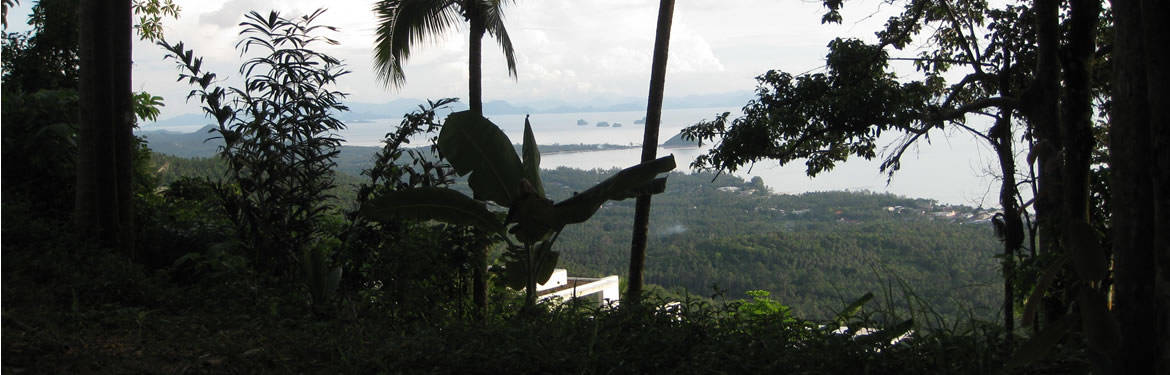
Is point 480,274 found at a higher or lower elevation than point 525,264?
lower

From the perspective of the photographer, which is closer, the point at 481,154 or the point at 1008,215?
the point at 481,154

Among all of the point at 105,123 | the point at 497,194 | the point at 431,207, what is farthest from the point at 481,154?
the point at 105,123

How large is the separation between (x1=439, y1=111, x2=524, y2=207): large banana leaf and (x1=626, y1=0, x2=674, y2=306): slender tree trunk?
312 cm

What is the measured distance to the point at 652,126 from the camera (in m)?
7.94

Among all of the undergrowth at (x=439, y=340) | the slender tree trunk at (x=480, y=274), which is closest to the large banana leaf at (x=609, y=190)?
the undergrowth at (x=439, y=340)

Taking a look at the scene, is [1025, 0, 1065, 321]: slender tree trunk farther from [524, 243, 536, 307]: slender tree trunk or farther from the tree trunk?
[524, 243, 536, 307]: slender tree trunk

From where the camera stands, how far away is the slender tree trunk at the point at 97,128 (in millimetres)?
6375

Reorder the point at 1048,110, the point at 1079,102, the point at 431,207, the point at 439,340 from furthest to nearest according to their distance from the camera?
the point at 1048,110 < the point at 1079,102 < the point at 431,207 < the point at 439,340

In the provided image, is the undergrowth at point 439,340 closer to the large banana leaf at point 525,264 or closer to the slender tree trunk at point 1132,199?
→ the large banana leaf at point 525,264

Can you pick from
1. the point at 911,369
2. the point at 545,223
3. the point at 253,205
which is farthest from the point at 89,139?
the point at 911,369

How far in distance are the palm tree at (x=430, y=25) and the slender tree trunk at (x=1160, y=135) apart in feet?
21.6

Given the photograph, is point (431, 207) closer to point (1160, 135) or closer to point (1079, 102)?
point (1160, 135)

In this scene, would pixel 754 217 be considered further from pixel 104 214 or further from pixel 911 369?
pixel 911 369

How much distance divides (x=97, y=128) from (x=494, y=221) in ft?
13.3
